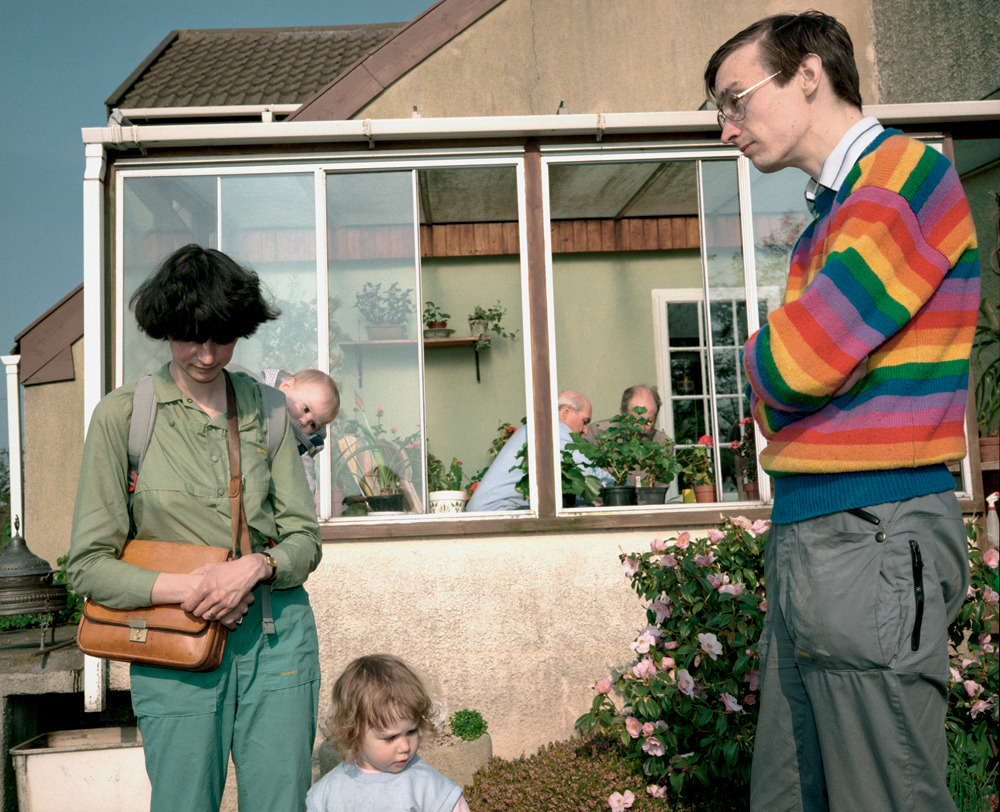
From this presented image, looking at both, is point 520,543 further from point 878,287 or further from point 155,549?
point 878,287

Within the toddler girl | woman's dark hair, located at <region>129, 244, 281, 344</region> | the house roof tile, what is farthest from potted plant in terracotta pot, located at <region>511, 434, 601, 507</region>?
the house roof tile

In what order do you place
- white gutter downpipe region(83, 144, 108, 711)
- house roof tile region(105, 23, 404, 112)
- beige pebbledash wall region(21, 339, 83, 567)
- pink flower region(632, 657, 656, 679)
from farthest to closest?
house roof tile region(105, 23, 404, 112) < beige pebbledash wall region(21, 339, 83, 567) < white gutter downpipe region(83, 144, 108, 711) < pink flower region(632, 657, 656, 679)

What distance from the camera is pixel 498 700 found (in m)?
4.61

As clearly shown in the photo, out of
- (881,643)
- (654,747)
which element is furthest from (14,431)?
(881,643)

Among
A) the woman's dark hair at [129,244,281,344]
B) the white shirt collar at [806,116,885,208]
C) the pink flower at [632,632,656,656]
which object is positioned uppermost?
the white shirt collar at [806,116,885,208]

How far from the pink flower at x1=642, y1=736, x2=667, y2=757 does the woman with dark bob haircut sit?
1.97 meters

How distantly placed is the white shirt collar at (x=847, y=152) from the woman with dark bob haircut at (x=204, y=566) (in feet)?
4.38

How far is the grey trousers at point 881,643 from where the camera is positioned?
1446 millimetres

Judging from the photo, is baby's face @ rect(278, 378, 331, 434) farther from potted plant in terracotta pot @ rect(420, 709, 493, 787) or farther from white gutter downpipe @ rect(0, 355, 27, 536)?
white gutter downpipe @ rect(0, 355, 27, 536)

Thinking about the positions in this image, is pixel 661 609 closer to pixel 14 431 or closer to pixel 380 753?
pixel 380 753

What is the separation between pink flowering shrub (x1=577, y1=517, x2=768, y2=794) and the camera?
3.53 metres

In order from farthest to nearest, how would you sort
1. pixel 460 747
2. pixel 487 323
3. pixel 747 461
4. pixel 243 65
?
pixel 243 65, pixel 487 323, pixel 747 461, pixel 460 747

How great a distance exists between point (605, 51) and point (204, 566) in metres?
6.03

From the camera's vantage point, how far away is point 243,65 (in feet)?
28.9
